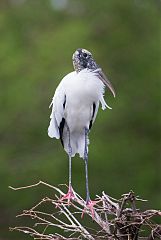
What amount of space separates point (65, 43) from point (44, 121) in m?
1.17

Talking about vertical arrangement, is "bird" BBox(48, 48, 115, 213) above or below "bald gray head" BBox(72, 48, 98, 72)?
below

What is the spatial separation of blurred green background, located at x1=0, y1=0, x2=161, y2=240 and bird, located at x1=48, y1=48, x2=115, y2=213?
619 cm

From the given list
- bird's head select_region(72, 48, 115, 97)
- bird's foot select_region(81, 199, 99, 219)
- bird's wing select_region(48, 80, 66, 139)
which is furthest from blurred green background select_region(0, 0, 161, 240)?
bird's foot select_region(81, 199, 99, 219)

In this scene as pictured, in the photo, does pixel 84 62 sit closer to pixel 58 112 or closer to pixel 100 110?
pixel 58 112

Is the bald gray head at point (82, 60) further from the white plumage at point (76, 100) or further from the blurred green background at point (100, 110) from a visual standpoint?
the blurred green background at point (100, 110)

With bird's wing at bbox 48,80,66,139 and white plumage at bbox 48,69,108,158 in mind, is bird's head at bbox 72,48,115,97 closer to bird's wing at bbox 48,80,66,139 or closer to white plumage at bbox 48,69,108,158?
white plumage at bbox 48,69,108,158

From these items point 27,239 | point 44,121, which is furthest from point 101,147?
point 27,239

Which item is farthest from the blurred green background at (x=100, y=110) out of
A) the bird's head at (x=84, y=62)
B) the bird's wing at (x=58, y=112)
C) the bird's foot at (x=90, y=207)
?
the bird's foot at (x=90, y=207)

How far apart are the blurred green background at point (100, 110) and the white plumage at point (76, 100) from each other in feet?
20.4

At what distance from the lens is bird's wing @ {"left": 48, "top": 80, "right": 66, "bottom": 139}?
4688mm

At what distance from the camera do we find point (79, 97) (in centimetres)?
471

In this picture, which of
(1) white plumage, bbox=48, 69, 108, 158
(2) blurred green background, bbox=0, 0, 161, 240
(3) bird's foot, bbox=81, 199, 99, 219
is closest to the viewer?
(3) bird's foot, bbox=81, 199, 99, 219

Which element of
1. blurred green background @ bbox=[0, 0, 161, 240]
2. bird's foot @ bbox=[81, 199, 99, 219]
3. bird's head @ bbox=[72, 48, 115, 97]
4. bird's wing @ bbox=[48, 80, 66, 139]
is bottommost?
bird's foot @ bbox=[81, 199, 99, 219]

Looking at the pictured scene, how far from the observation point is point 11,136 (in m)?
11.7
